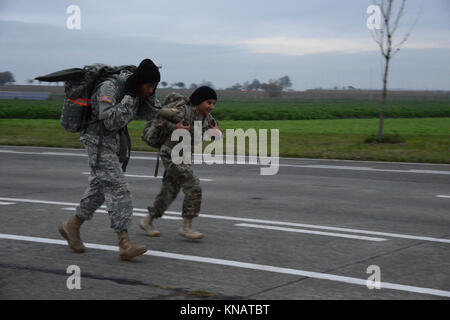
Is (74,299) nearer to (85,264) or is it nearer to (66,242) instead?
(85,264)

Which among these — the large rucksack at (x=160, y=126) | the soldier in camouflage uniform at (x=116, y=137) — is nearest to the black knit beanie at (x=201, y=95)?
the large rucksack at (x=160, y=126)

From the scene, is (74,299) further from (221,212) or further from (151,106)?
(221,212)

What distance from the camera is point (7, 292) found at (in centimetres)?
495

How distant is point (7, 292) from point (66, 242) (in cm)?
184

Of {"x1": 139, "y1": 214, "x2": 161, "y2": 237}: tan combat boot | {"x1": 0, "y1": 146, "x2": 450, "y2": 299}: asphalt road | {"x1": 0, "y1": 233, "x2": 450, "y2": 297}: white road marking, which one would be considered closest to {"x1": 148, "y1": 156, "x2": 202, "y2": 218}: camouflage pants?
{"x1": 0, "y1": 146, "x2": 450, "y2": 299}: asphalt road

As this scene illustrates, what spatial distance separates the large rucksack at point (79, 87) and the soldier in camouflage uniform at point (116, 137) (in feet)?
0.20

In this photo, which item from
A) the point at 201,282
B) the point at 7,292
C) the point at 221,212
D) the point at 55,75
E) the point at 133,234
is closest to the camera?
the point at 7,292

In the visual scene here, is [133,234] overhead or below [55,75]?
below

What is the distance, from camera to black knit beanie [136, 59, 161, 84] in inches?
227

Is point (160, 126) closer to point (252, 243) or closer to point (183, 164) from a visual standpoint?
point (183, 164)

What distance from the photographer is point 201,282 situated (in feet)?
17.3
